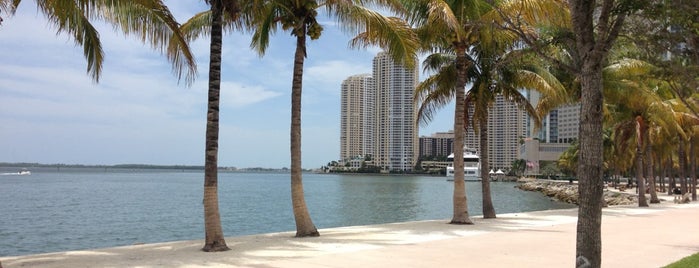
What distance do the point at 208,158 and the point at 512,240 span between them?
7362 millimetres

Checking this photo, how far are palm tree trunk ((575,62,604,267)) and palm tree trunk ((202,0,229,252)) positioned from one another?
792 centimetres

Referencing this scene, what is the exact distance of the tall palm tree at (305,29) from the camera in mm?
14570

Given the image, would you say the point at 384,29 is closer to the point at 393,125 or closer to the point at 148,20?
the point at 148,20

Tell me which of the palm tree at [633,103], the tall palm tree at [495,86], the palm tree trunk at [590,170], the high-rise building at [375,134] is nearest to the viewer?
the palm tree trunk at [590,170]

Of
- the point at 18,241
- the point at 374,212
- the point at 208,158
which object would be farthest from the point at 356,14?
the point at 374,212

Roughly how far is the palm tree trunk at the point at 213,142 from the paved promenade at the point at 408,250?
483mm

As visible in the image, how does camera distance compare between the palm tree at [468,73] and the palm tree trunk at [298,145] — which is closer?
the palm tree trunk at [298,145]

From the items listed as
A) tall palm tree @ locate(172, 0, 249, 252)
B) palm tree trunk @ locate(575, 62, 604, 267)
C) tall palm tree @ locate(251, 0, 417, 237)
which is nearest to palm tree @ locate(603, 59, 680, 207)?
tall palm tree @ locate(251, 0, 417, 237)

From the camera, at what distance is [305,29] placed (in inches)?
584

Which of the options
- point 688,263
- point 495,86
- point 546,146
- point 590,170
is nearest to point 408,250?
point 688,263

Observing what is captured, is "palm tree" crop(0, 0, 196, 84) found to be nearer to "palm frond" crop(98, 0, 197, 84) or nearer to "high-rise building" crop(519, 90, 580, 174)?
"palm frond" crop(98, 0, 197, 84)

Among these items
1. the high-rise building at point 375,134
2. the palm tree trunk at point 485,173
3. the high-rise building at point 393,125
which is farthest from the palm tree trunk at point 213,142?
the high-rise building at point 375,134

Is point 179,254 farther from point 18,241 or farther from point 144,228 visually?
point 144,228

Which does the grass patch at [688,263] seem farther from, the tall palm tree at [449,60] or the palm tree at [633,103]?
the palm tree at [633,103]
